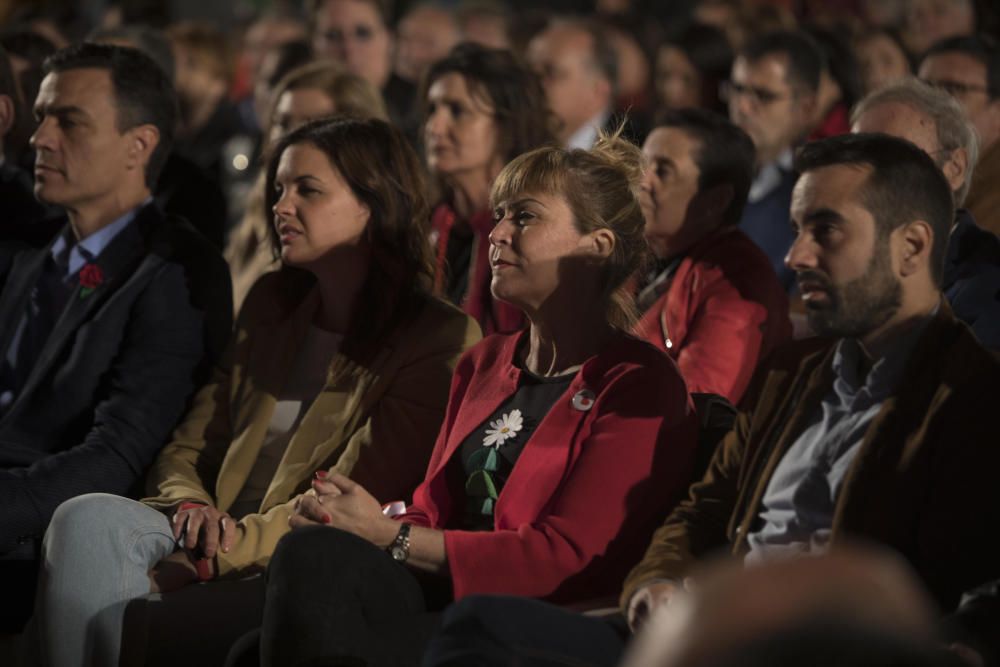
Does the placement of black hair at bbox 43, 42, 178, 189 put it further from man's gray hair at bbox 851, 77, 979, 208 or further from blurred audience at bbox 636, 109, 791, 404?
man's gray hair at bbox 851, 77, 979, 208

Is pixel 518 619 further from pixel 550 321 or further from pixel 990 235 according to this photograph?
pixel 990 235

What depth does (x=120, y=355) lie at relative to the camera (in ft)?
11.4

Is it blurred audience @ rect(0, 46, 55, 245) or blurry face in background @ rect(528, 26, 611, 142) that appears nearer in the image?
blurred audience @ rect(0, 46, 55, 245)

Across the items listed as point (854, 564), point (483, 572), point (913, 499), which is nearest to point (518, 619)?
point (483, 572)

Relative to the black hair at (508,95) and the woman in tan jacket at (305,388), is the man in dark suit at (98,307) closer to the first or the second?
the woman in tan jacket at (305,388)

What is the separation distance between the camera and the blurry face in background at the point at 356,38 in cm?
693

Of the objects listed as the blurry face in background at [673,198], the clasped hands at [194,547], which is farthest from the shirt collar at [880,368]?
the blurry face in background at [673,198]

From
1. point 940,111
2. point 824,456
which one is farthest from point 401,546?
point 940,111

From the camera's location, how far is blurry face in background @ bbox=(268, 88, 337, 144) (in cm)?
470

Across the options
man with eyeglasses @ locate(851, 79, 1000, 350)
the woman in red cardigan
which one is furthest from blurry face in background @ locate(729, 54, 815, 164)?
the woman in red cardigan

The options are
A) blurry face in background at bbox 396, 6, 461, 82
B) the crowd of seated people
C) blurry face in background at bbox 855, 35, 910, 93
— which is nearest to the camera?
the crowd of seated people

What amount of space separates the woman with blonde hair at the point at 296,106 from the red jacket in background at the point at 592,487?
2058mm

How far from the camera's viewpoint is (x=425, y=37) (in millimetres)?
7812

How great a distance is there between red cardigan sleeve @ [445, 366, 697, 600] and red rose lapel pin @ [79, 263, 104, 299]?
129cm
